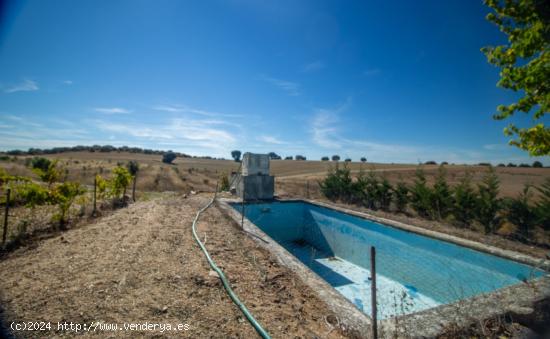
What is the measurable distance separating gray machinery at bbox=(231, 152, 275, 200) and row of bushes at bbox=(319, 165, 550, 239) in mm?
4887

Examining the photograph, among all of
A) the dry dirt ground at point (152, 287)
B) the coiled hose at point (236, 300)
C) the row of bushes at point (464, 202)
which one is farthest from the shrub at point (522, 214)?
the coiled hose at point (236, 300)

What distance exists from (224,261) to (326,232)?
6.11 m

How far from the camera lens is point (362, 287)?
625 cm

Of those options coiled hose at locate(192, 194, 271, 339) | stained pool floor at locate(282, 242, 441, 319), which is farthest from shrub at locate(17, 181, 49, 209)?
stained pool floor at locate(282, 242, 441, 319)

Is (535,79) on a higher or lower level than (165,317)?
higher

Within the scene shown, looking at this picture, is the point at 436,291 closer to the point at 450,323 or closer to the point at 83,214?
the point at 450,323

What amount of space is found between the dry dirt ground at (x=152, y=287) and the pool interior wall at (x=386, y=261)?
146 centimetres

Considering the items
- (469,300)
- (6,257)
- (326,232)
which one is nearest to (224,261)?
(469,300)

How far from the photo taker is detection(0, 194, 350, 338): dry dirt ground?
8.28 ft

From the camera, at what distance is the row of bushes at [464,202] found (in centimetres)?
708

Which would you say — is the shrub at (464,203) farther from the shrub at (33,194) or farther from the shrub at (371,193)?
the shrub at (33,194)

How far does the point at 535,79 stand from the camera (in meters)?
4.65

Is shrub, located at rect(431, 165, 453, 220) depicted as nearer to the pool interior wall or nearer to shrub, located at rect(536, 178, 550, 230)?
shrub, located at rect(536, 178, 550, 230)

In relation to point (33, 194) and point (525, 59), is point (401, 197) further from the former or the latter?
point (33, 194)
